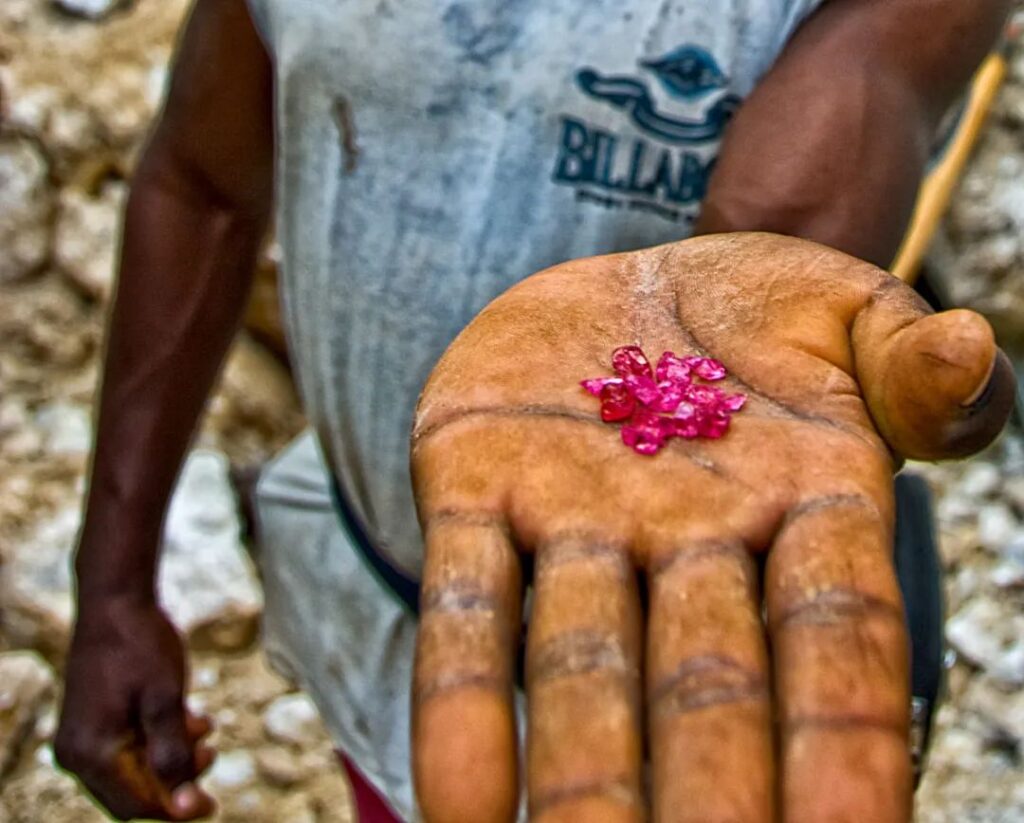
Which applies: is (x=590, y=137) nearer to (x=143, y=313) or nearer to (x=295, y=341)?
(x=295, y=341)

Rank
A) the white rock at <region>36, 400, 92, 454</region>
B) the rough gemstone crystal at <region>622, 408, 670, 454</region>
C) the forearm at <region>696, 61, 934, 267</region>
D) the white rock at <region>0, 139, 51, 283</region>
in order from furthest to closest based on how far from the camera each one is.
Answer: the white rock at <region>0, 139, 51, 283</region> < the white rock at <region>36, 400, 92, 454</region> < the forearm at <region>696, 61, 934, 267</region> < the rough gemstone crystal at <region>622, 408, 670, 454</region>

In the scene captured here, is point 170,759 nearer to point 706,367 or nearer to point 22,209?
point 706,367

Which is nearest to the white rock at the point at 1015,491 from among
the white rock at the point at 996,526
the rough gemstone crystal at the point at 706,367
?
the white rock at the point at 996,526

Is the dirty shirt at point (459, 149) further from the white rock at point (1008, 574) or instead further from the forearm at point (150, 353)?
the white rock at point (1008, 574)

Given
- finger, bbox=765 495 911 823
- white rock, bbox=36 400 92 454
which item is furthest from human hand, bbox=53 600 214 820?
white rock, bbox=36 400 92 454

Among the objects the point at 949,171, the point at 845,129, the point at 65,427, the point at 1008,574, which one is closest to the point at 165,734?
the point at 845,129

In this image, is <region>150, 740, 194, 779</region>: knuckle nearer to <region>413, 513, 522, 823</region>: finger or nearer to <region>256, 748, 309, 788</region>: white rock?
<region>256, 748, 309, 788</region>: white rock
